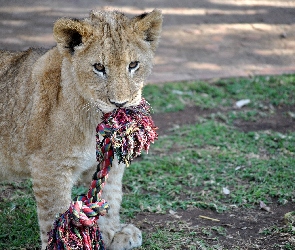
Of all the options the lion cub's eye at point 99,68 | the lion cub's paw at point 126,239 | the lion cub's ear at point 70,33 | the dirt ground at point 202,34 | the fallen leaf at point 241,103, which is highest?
the lion cub's ear at point 70,33

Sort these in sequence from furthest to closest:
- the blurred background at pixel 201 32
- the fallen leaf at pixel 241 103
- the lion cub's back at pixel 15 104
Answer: the blurred background at pixel 201 32 < the fallen leaf at pixel 241 103 < the lion cub's back at pixel 15 104

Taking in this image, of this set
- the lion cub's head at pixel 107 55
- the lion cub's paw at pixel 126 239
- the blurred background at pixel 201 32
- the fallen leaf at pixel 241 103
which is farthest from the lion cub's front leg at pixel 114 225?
the blurred background at pixel 201 32

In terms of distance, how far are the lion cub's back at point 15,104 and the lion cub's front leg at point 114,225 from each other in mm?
591

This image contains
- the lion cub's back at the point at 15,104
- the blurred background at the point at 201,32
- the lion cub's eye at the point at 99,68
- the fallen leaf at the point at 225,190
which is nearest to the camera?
the lion cub's eye at the point at 99,68

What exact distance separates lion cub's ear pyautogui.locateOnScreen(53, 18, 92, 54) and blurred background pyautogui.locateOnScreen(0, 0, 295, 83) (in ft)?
11.4

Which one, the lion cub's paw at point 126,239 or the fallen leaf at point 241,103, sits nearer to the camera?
the lion cub's paw at point 126,239

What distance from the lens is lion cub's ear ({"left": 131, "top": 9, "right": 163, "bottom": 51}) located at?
3285mm

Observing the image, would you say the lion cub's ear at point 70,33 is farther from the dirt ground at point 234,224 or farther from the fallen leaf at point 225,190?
the fallen leaf at point 225,190

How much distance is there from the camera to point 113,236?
12.4 ft

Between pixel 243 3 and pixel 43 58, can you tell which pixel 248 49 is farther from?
pixel 43 58

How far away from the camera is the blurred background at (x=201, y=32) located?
7.16 metres

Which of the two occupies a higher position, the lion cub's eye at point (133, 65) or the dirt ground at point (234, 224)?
the lion cub's eye at point (133, 65)

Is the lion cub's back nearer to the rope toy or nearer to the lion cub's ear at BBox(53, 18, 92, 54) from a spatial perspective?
the lion cub's ear at BBox(53, 18, 92, 54)

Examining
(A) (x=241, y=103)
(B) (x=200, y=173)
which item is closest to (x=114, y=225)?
(B) (x=200, y=173)
